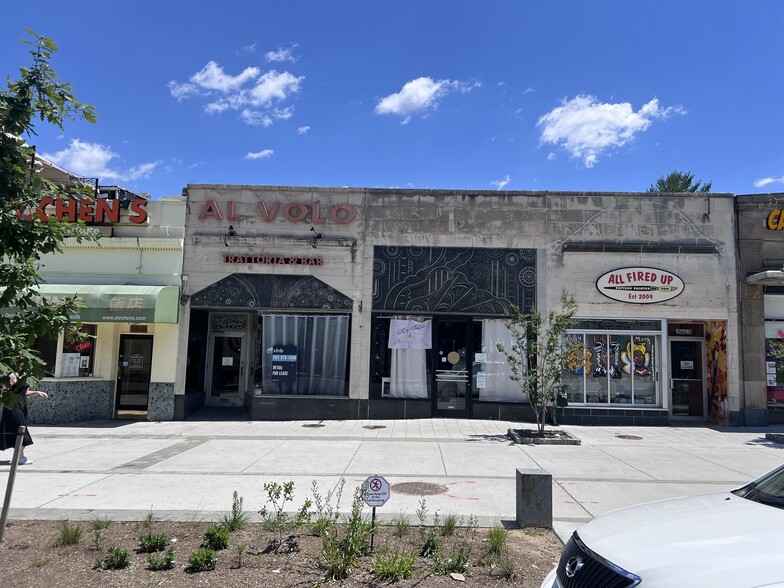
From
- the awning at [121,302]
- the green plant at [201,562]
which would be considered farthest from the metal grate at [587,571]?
the awning at [121,302]

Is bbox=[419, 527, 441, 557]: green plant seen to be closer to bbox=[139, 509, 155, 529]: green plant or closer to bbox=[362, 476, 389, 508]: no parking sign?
bbox=[362, 476, 389, 508]: no parking sign

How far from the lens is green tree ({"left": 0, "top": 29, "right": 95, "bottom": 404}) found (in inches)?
164

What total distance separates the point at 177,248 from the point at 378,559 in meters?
12.9

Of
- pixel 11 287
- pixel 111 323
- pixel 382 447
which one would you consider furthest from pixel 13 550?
pixel 111 323

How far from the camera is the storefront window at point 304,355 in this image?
15.6 metres

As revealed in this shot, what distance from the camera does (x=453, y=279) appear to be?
15.8 meters

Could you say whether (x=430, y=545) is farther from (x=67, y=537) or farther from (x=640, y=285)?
(x=640, y=285)

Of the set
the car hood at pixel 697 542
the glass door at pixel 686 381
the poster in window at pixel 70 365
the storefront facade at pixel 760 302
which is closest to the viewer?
the car hood at pixel 697 542

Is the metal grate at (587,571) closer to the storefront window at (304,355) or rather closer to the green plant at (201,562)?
the green plant at (201,562)

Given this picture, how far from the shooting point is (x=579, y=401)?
15562 millimetres

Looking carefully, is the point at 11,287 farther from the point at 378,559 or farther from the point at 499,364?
the point at 499,364

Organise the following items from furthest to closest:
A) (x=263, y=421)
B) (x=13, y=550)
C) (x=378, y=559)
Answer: (x=263, y=421), (x=13, y=550), (x=378, y=559)

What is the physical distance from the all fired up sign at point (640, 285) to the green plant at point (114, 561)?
13.9 meters

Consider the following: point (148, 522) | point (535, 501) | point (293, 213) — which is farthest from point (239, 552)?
point (293, 213)
